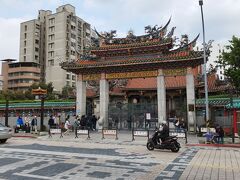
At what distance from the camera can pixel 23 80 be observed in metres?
80.2

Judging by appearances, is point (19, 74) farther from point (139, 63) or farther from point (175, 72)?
point (175, 72)

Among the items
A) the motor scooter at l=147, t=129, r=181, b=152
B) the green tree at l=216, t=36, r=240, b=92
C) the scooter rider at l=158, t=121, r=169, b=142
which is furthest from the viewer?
the green tree at l=216, t=36, r=240, b=92

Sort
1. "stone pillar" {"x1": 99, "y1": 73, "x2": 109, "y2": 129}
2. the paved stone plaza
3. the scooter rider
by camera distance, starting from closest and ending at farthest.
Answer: the paved stone plaza < the scooter rider < "stone pillar" {"x1": 99, "y1": 73, "x2": 109, "y2": 129}

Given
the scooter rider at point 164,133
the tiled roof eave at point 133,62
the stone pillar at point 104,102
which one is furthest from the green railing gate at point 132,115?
the scooter rider at point 164,133

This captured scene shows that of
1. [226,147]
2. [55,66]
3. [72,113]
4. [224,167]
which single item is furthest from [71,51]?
[224,167]

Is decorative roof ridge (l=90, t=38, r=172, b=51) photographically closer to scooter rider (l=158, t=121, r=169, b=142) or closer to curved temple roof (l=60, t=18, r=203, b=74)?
curved temple roof (l=60, t=18, r=203, b=74)

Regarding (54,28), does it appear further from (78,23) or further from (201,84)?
(201,84)

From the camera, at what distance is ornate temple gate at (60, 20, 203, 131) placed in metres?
25.3

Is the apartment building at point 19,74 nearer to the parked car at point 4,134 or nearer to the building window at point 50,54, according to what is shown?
the building window at point 50,54

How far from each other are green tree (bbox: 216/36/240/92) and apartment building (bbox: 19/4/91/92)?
194 feet

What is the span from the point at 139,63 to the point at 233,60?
325 inches

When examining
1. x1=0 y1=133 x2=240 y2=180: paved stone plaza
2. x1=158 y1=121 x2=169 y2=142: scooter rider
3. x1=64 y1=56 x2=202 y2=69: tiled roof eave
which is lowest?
x1=0 y1=133 x2=240 y2=180: paved stone plaza

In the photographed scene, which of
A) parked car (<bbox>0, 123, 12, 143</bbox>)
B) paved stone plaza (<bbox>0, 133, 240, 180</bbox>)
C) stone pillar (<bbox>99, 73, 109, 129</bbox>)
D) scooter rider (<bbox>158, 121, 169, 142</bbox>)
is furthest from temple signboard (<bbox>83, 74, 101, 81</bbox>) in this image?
paved stone plaza (<bbox>0, 133, 240, 180</bbox>)

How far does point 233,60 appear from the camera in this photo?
76.6 feet
